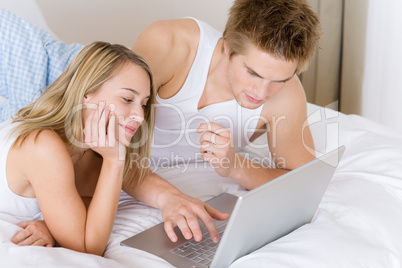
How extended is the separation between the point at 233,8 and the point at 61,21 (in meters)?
1.41

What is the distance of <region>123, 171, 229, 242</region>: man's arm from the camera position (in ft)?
4.13

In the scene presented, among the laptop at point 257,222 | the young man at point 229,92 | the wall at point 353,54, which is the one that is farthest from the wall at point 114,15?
the laptop at point 257,222

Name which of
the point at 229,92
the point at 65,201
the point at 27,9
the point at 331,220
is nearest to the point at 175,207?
the point at 65,201

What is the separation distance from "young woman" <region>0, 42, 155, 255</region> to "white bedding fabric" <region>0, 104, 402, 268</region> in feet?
0.28

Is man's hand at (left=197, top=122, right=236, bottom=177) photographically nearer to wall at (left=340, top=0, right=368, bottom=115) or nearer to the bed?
the bed

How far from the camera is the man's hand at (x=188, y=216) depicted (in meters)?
1.25

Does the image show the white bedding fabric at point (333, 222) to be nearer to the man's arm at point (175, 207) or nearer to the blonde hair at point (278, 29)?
the man's arm at point (175, 207)

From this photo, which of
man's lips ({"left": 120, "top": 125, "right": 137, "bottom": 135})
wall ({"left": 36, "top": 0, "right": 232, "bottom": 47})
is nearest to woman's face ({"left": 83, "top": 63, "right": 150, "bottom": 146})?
man's lips ({"left": 120, "top": 125, "right": 137, "bottom": 135})

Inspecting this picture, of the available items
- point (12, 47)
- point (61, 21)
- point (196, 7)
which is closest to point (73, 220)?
point (12, 47)

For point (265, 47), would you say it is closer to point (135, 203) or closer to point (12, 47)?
point (135, 203)

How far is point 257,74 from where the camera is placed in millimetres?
1414

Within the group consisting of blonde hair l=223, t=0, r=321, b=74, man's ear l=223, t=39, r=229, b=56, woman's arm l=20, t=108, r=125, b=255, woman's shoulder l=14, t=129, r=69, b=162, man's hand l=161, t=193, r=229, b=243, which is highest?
blonde hair l=223, t=0, r=321, b=74

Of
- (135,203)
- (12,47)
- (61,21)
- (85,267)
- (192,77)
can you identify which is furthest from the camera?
(61,21)

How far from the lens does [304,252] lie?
113 centimetres
